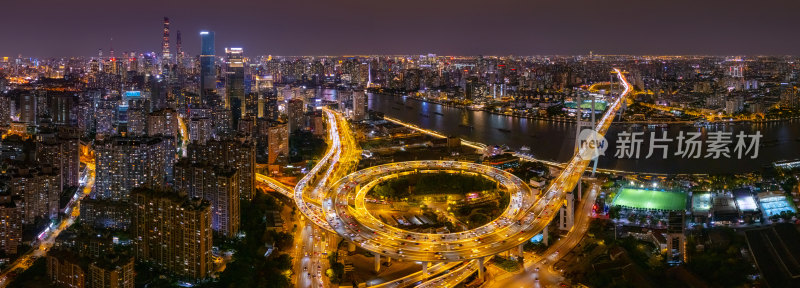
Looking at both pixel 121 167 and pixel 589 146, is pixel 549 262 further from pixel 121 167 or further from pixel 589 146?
pixel 121 167

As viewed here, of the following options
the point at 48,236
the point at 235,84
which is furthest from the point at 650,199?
the point at 235,84

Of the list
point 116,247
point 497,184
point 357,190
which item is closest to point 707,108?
point 497,184

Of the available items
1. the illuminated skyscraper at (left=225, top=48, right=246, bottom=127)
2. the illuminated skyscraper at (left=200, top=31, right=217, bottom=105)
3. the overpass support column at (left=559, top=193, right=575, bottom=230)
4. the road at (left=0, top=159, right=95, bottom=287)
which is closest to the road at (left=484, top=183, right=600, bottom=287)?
the overpass support column at (left=559, top=193, right=575, bottom=230)

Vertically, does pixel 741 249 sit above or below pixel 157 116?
below

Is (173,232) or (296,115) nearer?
(173,232)

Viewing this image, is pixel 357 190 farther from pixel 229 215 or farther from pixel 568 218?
pixel 568 218

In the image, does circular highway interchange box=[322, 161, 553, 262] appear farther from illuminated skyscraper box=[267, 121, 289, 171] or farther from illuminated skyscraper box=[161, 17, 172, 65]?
illuminated skyscraper box=[161, 17, 172, 65]
